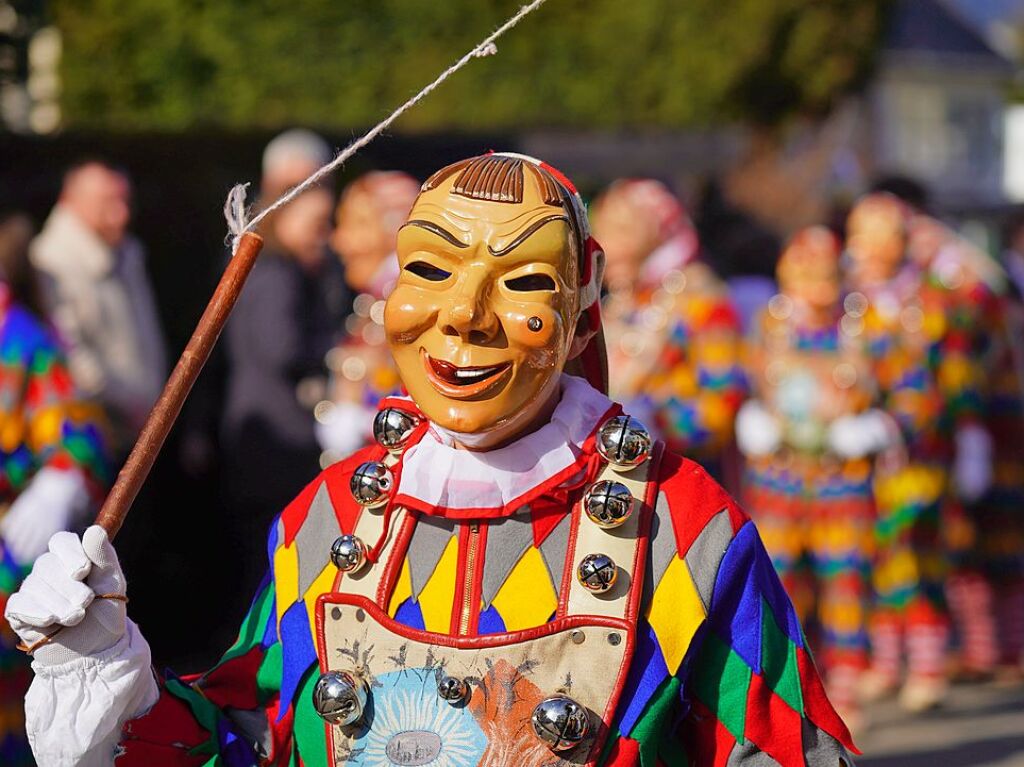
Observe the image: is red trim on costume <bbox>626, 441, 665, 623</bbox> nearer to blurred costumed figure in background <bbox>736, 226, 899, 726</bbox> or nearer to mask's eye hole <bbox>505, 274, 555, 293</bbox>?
mask's eye hole <bbox>505, 274, 555, 293</bbox>

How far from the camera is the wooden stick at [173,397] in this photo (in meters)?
2.51

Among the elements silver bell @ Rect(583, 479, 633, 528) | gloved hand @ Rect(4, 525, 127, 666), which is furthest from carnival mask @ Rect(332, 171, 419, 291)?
gloved hand @ Rect(4, 525, 127, 666)

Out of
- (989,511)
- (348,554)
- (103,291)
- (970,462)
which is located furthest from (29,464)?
(989,511)

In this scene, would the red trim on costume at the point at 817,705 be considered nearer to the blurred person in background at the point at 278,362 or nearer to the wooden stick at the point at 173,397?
the wooden stick at the point at 173,397

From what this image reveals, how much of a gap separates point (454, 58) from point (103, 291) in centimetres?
1200

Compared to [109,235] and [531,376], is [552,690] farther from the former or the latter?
[109,235]

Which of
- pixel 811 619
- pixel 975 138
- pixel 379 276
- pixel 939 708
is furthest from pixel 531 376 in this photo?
pixel 975 138

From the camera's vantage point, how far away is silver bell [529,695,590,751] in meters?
2.47

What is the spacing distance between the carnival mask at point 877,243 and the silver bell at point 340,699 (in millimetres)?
5135

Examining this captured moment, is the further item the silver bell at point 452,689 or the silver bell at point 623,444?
the silver bell at point 623,444

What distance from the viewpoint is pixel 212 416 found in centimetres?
817

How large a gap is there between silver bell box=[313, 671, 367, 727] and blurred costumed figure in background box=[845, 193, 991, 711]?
4819 mm

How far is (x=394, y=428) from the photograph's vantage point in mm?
2762

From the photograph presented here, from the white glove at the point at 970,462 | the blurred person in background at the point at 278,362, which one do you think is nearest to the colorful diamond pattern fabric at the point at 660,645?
the blurred person in background at the point at 278,362
